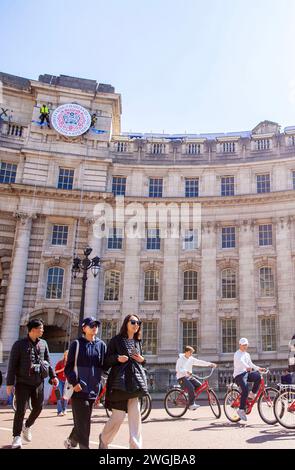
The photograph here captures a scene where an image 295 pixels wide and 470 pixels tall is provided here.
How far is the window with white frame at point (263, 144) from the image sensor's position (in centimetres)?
3244

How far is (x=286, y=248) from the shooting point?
29.6m

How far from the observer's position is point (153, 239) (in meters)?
31.5

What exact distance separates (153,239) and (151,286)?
328 centimetres

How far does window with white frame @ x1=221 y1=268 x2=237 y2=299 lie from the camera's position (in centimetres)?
2989

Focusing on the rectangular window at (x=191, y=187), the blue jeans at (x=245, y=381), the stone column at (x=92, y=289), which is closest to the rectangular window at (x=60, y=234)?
the stone column at (x=92, y=289)

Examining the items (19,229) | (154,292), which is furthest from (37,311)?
(154,292)

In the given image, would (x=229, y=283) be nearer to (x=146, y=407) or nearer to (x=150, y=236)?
(x=150, y=236)

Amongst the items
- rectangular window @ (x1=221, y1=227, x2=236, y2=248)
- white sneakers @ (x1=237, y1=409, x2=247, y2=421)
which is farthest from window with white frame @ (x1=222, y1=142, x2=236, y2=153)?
white sneakers @ (x1=237, y1=409, x2=247, y2=421)

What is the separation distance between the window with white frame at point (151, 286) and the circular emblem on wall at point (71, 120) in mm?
11255

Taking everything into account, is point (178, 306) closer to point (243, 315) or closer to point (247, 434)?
point (243, 315)

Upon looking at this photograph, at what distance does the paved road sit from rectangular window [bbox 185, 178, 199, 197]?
2135cm

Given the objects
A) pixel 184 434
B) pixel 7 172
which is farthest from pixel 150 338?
pixel 184 434

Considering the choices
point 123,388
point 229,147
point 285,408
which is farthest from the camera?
point 229,147

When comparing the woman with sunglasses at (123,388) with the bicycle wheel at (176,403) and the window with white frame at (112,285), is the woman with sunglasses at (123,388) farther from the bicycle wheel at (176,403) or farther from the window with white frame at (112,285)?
the window with white frame at (112,285)
